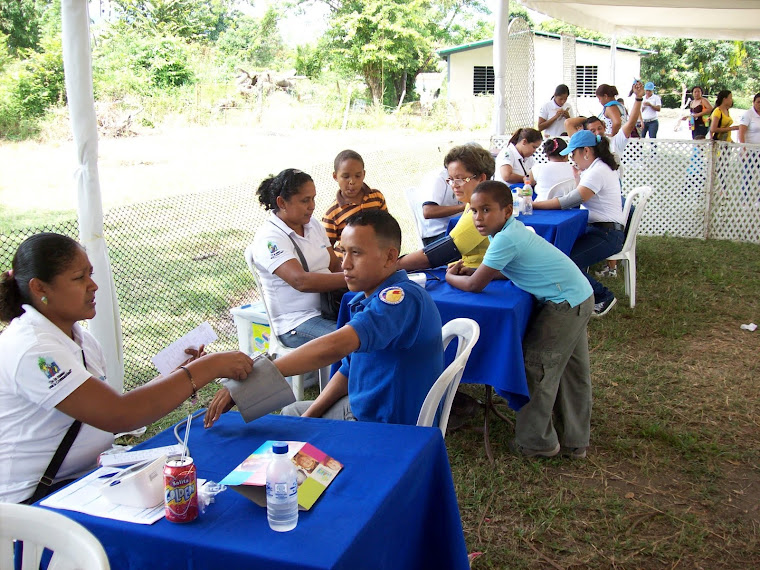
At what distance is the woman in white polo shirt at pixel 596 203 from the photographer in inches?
228

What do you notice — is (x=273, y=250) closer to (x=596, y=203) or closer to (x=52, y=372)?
(x=52, y=372)

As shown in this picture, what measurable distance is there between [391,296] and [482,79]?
26601 mm

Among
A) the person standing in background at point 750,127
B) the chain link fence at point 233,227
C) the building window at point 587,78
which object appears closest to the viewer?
the chain link fence at point 233,227

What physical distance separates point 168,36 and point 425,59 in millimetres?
10588

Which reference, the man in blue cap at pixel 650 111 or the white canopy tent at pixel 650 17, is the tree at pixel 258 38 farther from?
the man in blue cap at pixel 650 111

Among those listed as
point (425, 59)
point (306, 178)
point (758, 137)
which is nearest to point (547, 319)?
point (306, 178)

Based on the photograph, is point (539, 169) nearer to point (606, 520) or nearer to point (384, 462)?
point (606, 520)

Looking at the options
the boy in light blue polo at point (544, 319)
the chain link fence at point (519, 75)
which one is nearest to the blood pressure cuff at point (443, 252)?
the boy in light blue polo at point (544, 319)

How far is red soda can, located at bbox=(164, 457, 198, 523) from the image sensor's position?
1564 mm

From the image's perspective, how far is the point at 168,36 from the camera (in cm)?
2389

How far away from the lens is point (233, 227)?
8672 mm

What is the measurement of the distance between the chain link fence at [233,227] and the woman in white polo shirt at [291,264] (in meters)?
1.41

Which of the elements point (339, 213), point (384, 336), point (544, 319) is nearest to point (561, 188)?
point (339, 213)

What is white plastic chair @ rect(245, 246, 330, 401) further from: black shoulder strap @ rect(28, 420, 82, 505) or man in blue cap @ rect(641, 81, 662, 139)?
man in blue cap @ rect(641, 81, 662, 139)
